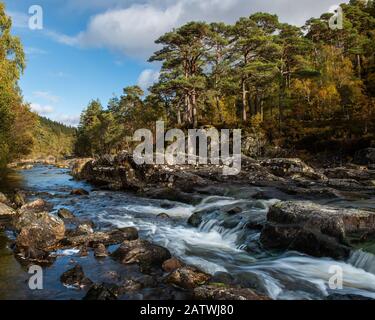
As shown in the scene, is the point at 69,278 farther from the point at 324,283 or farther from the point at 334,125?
the point at 334,125

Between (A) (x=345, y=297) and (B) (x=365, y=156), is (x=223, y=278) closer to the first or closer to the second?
(A) (x=345, y=297)

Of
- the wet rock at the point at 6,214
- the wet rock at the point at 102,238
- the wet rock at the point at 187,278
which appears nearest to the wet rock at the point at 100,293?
the wet rock at the point at 187,278

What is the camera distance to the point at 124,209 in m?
21.1

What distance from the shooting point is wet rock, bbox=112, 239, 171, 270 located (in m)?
11.3

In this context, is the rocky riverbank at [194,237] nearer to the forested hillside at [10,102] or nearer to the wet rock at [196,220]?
the wet rock at [196,220]

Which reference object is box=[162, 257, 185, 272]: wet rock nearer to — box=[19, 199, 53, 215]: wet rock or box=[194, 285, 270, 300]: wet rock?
box=[194, 285, 270, 300]: wet rock

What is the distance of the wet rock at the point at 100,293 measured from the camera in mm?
8555

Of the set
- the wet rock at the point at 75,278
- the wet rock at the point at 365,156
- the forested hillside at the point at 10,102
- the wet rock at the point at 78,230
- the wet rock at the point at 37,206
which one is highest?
the forested hillside at the point at 10,102

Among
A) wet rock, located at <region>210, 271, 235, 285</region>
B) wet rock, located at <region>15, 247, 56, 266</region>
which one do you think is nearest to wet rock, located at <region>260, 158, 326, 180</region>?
wet rock, located at <region>210, 271, 235, 285</region>

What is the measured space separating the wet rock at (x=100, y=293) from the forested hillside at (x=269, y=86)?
109ft

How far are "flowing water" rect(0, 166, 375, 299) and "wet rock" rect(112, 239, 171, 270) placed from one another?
105cm

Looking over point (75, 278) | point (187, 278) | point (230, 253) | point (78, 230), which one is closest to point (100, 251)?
point (75, 278)

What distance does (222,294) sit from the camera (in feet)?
27.1

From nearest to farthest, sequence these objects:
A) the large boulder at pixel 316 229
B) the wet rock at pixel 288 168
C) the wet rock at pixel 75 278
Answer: the wet rock at pixel 75 278
the large boulder at pixel 316 229
the wet rock at pixel 288 168
